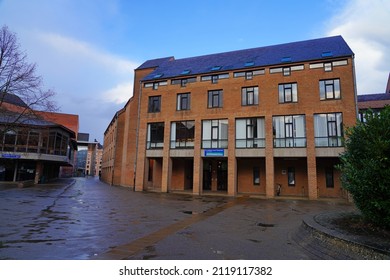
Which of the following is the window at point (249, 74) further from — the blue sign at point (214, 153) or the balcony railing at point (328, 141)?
the balcony railing at point (328, 141)

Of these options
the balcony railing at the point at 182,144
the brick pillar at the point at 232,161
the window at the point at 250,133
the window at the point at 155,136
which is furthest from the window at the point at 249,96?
the window at the point at 155,136

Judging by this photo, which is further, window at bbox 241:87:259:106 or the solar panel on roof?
window at bbox 241:87:259:106

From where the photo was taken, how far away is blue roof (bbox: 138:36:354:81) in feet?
80.2

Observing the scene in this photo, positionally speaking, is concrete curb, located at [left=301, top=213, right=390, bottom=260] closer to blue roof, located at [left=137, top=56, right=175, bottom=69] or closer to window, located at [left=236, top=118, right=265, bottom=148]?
window, located at [left=236, top=118, right=265, bottom=148]

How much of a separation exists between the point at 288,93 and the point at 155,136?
14.3 meters

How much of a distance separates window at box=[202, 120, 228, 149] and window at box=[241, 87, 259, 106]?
8.85 ft

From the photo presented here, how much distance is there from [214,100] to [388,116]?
20.7m

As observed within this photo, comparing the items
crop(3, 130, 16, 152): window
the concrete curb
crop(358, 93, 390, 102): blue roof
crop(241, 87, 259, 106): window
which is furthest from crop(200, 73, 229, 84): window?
crop(358, 93, 390, 102): blue roof

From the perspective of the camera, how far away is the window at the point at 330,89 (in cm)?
2292

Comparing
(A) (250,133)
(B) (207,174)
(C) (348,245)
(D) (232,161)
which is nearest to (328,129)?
(A) (250,133)

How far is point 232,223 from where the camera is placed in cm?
Result: 1108

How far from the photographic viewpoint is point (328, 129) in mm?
22750

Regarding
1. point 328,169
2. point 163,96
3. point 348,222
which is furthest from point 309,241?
point 163,96

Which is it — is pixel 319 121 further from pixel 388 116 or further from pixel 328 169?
pixel 388 116
